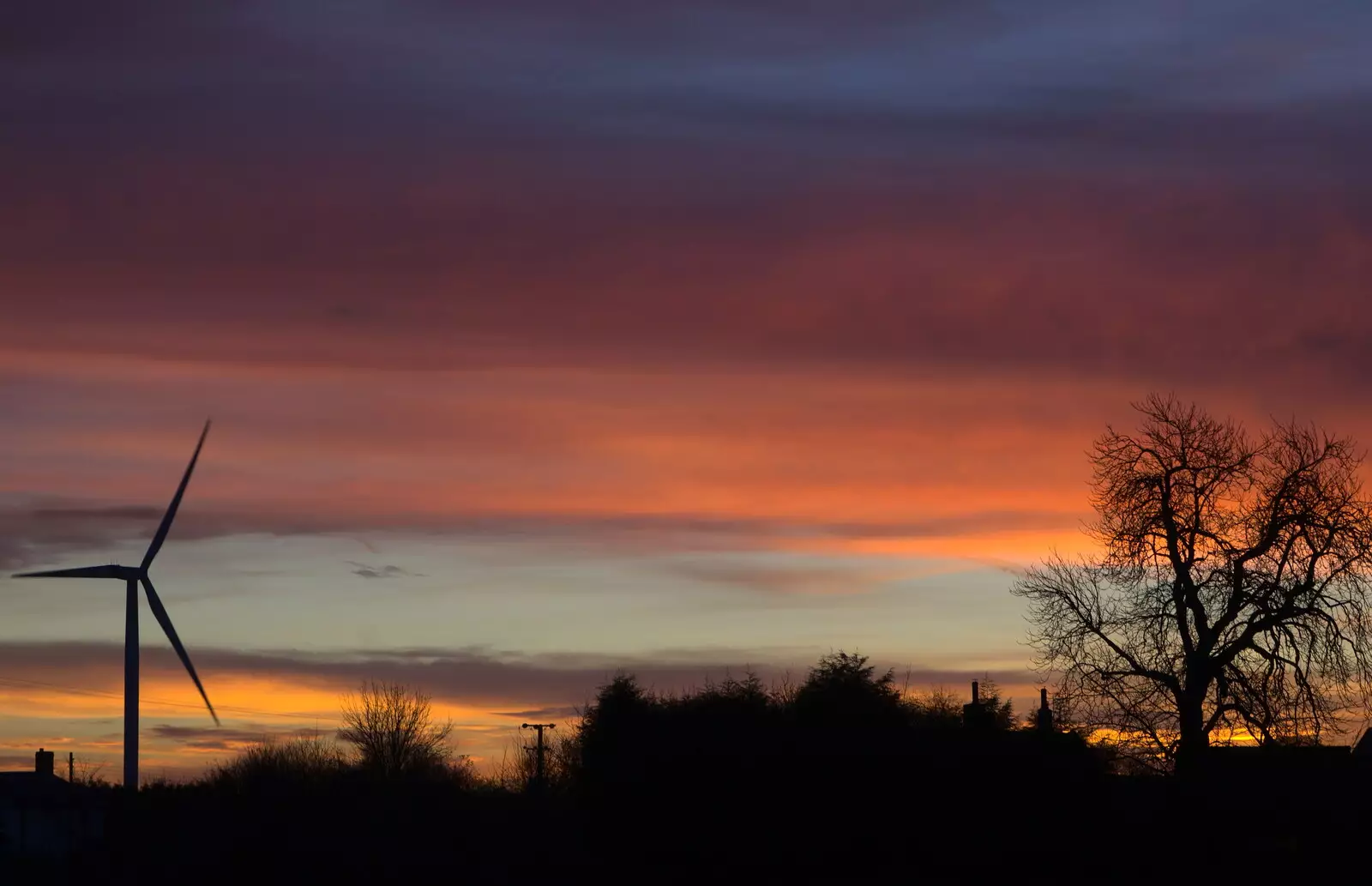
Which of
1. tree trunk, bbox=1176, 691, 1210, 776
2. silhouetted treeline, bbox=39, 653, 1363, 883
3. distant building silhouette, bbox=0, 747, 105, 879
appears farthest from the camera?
distant building silhouette, bbox=0, 747, 105, 879

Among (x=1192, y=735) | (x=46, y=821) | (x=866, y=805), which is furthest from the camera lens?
(x=46, y=821)

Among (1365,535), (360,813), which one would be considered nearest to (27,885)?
(360,813)

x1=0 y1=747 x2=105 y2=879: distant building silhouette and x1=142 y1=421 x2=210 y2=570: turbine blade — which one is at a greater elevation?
x1=142 y1=421 x2=210 y2=570: turbine blade

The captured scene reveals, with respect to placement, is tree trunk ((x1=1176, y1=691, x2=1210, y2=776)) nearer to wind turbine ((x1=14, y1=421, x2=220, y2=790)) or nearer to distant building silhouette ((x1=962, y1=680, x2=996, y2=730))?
distant building silhouette ((x1=962, y1=680, x2=996, y2=730))

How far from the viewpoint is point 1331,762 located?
50344 millimetres

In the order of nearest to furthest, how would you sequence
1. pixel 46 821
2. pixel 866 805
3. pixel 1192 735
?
pixel 866 805, pixel 1192 735, pixel 46 821

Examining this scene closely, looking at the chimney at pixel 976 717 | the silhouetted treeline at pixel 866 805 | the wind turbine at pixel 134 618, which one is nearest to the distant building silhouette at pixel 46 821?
the wind turbine at pixel 134 618

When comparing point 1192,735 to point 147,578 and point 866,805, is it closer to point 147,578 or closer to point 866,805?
point 866,805

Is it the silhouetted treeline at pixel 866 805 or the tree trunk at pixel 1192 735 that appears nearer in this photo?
the silhouetted treeline at pixel 866 805

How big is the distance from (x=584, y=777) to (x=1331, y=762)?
2371cm

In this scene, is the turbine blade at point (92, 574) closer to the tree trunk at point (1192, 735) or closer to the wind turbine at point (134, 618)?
the wind turbine at point (134, 618)

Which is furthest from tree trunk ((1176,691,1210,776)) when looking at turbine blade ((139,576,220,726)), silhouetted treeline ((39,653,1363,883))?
turbine blade ((139,576,220,726))

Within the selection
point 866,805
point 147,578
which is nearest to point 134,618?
point 147,578

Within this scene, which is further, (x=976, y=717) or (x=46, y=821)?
(x=46, y=821)
